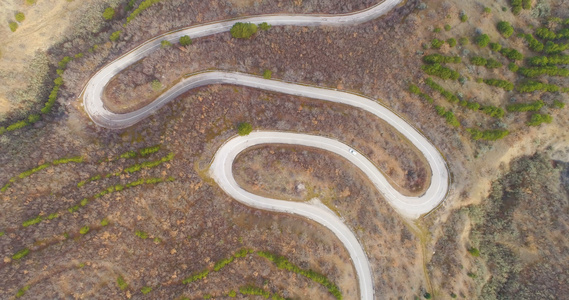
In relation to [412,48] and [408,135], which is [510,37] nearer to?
[412,48]

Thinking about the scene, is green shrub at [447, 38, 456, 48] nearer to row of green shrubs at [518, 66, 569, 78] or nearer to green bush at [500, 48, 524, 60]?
green bush at [500, 48, 524, 60]

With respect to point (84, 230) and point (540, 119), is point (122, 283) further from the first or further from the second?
point (540, 119)

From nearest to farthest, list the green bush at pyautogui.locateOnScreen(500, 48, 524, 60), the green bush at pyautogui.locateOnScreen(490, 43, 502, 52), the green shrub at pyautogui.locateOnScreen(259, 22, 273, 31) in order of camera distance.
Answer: the green bush at pyautogui.locateOnScreen(490, 43, 502, 52) < the green bush at pyautogui.locateOnScreen(500, 48, 524, 60) < the green shrub at pyautogui.locateOnScreen(259, 22, 273, 31)

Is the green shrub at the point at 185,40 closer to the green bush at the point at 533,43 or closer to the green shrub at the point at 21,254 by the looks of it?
the green shrub at the point at 21,254

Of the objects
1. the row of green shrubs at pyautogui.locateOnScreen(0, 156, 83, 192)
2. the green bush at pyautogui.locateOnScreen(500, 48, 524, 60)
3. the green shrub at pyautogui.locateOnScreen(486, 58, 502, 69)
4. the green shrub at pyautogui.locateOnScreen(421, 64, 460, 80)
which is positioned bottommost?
the row of green shrubs at pyautogui.locateOnScreen(0, 156, 83, 192)

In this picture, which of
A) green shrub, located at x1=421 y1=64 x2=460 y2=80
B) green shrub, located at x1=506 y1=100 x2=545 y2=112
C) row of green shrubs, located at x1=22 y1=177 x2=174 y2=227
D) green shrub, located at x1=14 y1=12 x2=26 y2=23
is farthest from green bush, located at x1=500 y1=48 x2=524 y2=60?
green shrub, located at x1=14 y1=12 x2=26 y2=23

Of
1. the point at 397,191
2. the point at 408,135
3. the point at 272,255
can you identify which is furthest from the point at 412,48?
the point at 272,255
